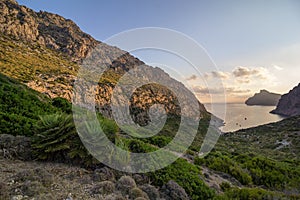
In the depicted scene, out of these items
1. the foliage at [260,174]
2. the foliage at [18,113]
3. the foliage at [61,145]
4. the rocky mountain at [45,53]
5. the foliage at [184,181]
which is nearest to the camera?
the foliage at [61,145]

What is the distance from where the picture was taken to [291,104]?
493 feet

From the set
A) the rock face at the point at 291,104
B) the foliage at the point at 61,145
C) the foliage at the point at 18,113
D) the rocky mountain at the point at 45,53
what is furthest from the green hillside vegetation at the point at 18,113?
the rock face at the point at 291,104

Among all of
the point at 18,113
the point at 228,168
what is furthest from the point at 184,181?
the point at 18,113

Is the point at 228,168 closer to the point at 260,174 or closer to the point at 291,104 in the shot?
the point at 260,174

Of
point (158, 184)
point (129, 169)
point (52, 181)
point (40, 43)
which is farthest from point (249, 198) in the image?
point (40, 43)

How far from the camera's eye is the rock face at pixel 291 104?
5599 inches

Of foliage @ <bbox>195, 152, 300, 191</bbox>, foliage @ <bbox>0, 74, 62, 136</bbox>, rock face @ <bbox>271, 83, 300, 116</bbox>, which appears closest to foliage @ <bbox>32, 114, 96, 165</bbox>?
foliage @ <bbox>0, 74, 62, 136</bbox>

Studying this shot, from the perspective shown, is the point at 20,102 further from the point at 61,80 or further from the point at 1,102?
the point at 61,80

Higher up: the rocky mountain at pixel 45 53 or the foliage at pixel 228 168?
the rocky mountain at pixel 45 53

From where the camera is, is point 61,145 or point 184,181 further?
point 184,181

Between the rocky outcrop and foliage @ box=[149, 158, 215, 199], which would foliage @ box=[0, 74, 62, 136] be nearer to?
foliage @ box=[149, 158, 215, 199]

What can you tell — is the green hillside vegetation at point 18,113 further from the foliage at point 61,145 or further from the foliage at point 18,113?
the foliage at point 61,145

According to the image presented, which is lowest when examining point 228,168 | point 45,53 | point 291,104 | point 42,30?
point 228,168

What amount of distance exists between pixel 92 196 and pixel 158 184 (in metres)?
1.99
